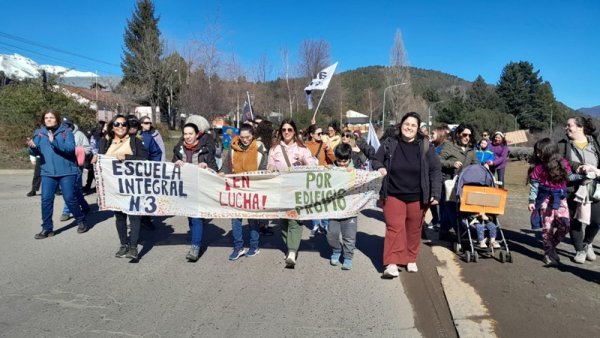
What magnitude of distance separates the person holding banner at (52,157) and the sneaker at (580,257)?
752cm

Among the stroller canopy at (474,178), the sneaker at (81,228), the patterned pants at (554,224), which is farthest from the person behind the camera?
the sneaker at (81,228)

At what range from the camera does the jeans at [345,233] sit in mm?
5801

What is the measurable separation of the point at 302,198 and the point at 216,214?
48.3 inches

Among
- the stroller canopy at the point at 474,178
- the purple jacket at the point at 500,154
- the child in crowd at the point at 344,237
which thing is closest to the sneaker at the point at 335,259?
the child in crowd at the point at 344,237

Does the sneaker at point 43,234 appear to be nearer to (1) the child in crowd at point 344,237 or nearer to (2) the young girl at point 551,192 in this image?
(1) the child in crowd at point 344,237

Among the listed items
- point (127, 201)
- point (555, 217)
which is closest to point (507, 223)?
point (555, 217)

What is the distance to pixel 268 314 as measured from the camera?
4344 mm

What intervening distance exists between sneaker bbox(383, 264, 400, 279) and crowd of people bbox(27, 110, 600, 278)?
0.04ft

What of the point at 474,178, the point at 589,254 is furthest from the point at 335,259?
the point at 589,254

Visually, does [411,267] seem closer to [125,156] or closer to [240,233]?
[240,233]

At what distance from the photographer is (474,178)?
626cm

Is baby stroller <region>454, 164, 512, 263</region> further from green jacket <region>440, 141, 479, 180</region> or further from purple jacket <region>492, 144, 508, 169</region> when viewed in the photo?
purple jacket <region>492, 144, 508, 169</region>

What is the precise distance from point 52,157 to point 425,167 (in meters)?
5.68

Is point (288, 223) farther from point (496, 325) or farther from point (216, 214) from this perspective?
point (496, 325)
